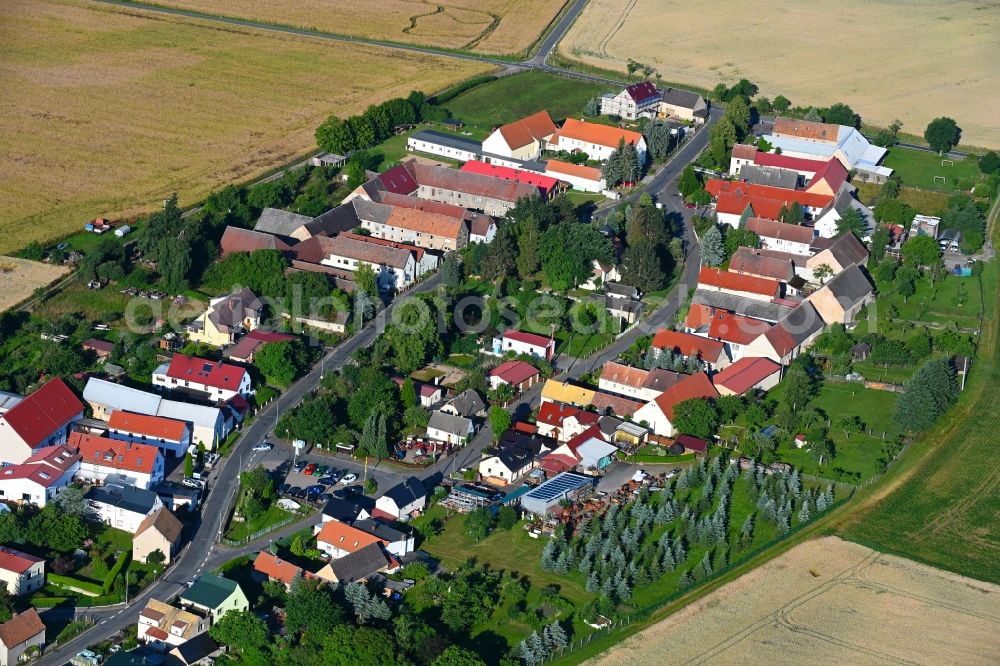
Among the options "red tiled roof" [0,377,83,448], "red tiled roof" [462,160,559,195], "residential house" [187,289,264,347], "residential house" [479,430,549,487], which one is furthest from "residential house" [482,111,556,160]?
"red tiled roof" [0,377,83,448]

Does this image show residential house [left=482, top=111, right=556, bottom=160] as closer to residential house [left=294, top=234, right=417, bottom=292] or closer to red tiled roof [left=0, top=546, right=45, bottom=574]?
residential house [left=294, top=234, right=417, bottom=292]

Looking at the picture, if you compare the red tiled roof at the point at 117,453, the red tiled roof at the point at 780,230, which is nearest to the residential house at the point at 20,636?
the red tiled roof at the point at 117,453

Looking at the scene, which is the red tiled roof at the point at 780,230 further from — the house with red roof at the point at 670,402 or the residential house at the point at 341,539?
the residential house at the point at 341,539

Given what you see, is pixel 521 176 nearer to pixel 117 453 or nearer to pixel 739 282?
pixel 739 282

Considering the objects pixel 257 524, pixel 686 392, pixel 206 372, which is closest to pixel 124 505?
pixel 257 524

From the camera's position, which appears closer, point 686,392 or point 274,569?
point 274,569
